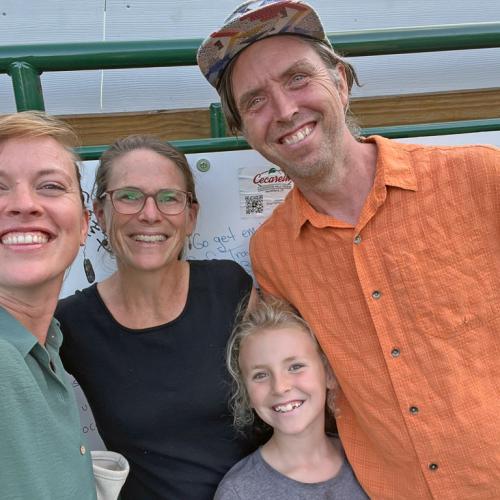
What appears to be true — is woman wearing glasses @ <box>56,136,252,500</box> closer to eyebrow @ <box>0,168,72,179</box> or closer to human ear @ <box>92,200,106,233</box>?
human ear @ <box>92,200,106,233</box>

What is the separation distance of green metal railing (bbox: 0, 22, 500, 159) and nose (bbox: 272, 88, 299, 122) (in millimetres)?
348

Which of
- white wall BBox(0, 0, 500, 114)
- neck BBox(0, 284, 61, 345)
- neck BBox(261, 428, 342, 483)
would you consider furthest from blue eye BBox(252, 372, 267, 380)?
white wall BBox(0, 0, 500, 114)

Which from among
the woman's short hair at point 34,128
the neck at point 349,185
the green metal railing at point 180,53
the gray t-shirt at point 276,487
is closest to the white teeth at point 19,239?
the woman's short hair at point 34,128

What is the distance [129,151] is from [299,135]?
2.03ft

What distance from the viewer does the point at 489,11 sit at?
3.27 meters

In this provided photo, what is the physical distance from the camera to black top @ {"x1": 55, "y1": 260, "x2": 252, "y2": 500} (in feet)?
5.69

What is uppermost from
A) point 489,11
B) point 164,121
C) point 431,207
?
point 489,11

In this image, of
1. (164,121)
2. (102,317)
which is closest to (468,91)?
(164,121)

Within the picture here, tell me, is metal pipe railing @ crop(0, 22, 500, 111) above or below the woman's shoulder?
above

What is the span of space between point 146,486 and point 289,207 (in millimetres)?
1122

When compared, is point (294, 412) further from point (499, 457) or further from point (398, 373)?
point (499, 457)

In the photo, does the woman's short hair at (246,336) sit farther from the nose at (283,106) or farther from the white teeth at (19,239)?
the white teeth at (19,239)

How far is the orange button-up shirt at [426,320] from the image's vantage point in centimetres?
154

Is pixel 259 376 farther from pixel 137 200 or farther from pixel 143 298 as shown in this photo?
pixel 137 200
